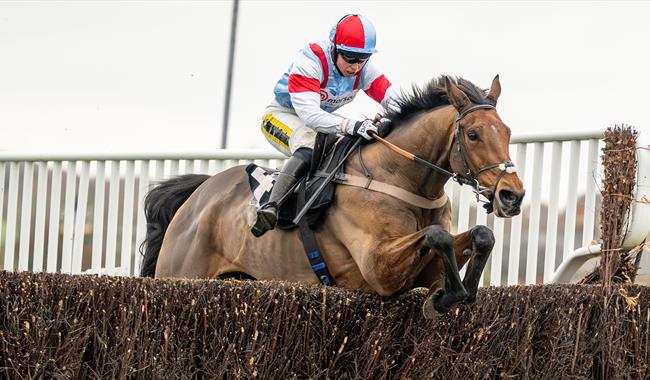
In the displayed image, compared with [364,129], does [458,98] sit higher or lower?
higher

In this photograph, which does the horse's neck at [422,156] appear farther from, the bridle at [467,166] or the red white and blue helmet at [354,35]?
the red white and blue helmet at [354,35]

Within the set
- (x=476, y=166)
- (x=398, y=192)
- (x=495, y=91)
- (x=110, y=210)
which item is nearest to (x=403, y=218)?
(x=398, y=192)

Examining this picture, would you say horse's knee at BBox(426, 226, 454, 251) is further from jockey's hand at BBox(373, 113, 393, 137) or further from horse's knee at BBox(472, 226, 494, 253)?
jockey's hand at BBox(373, 113, 393, 137)

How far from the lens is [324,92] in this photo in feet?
21.4

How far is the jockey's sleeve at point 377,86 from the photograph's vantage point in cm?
670

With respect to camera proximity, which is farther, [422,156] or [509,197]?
[422,156]

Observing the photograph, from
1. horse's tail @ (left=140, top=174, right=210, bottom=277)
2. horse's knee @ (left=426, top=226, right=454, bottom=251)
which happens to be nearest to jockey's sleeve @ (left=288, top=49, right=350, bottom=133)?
horse's knee @ (left=426, top=226, right=454, bottom=251)

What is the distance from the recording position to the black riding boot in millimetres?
6254

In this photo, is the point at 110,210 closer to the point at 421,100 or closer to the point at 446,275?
the point at 421,100

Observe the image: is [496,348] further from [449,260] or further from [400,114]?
[400,114]

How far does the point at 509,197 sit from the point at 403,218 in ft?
2.51

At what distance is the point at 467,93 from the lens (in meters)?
5.72

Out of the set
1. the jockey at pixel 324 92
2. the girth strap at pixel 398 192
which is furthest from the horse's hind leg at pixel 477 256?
the jockey at pixel 324 92

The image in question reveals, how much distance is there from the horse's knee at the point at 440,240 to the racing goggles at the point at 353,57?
1422 millimetres
